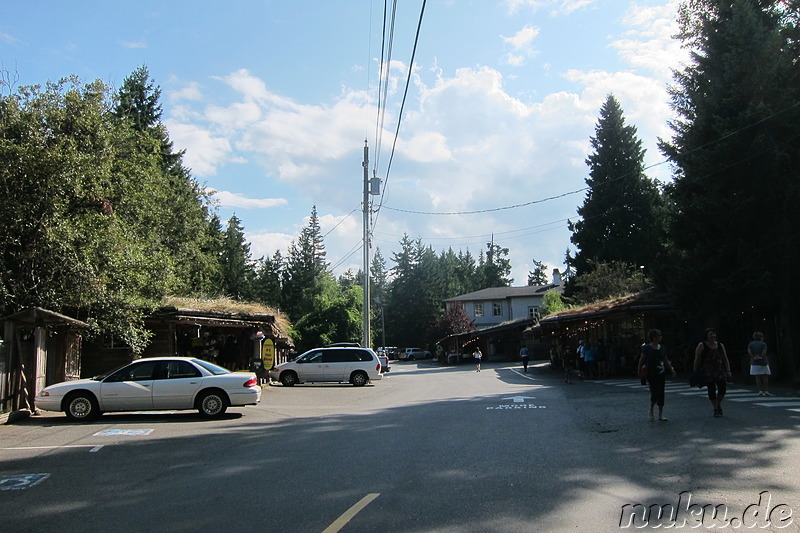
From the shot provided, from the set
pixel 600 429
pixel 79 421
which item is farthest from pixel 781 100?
pixel 79 421

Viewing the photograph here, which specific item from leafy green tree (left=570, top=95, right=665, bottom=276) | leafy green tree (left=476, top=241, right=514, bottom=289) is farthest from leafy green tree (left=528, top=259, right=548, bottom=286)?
leafy green tree (left=570, top=95, right=665, bottom=276)

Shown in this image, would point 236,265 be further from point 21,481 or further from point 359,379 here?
point 21,481

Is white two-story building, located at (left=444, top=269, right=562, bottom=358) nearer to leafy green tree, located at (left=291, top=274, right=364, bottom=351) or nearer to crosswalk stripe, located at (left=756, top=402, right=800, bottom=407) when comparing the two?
leafy green tree, located at (left=291, top=274, right=364, bottom=351)

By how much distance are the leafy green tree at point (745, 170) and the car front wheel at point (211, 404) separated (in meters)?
15.3

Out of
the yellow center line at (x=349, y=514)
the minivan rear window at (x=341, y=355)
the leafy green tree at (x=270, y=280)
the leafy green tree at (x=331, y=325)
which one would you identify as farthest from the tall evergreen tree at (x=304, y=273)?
the yellow center line at (x=349, y=514)

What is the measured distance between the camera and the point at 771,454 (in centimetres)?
825

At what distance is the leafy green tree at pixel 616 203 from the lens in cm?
5259

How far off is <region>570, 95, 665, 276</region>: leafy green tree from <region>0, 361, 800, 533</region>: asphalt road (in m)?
40.0

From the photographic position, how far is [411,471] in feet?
26.0

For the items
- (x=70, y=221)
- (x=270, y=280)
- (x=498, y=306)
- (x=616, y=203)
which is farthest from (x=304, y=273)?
(x=70, y=221)

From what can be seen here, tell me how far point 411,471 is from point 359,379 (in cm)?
1966

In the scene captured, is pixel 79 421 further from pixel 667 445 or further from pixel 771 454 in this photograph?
pixel 771 454

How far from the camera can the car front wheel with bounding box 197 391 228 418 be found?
1444 cm

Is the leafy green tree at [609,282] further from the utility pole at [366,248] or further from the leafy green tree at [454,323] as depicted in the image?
the leafy green tree at [454,323]
